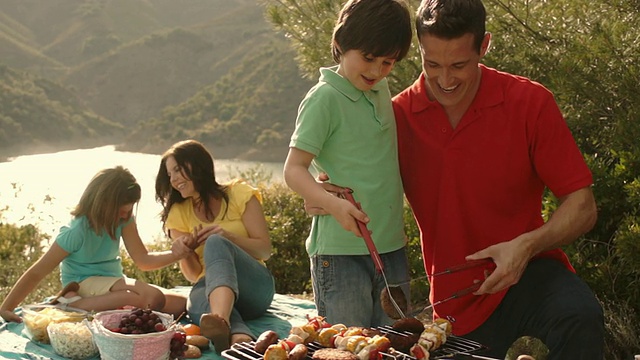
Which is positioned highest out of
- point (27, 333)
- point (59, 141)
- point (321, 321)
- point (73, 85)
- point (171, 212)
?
point (73, 85)

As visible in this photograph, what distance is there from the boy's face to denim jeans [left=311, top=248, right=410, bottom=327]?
1.81 ft

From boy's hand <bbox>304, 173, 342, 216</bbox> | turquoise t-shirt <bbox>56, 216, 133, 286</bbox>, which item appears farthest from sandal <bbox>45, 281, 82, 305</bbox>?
boy's hand <bbox>304, 173, 342, 216</bbox>

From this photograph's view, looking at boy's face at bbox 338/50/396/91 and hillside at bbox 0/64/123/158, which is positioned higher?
hillside at bbox 0/64/123/158

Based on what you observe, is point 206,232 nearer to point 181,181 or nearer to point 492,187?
point 181,181

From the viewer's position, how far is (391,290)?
234 cm

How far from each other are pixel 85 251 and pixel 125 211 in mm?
284

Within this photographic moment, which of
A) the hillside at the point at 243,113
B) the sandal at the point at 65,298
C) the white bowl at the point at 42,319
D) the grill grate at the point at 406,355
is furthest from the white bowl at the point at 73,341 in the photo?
the hillside at the point at 243,113

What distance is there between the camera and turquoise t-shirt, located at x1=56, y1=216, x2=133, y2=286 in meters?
4.29

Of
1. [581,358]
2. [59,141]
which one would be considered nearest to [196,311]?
[581,358]

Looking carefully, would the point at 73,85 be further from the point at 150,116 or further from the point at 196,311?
the point at 196,311

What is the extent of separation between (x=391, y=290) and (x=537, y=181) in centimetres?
61

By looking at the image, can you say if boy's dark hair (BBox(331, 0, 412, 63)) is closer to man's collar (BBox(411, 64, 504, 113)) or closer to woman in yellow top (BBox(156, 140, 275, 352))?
man's collar (BBox(411, 64, 504, 113))

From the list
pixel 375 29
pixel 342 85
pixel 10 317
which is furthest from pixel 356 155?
pixel 10 317

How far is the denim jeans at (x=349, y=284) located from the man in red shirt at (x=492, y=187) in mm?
147
